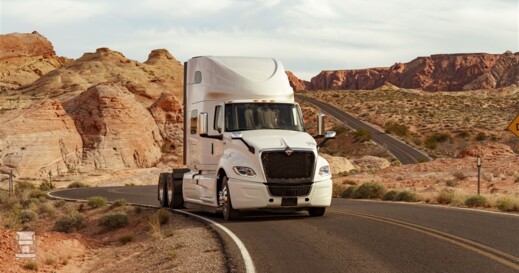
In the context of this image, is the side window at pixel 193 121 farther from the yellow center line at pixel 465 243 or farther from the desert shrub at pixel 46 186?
the desert shrub at pixel 46 186

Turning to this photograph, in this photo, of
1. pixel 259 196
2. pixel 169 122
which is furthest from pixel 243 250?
pixel 169 122

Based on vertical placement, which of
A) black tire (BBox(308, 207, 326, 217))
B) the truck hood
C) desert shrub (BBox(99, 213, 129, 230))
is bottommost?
desert shrub (BBox(99, 213, 129, 230))

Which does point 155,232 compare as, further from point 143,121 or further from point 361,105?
point 361,105

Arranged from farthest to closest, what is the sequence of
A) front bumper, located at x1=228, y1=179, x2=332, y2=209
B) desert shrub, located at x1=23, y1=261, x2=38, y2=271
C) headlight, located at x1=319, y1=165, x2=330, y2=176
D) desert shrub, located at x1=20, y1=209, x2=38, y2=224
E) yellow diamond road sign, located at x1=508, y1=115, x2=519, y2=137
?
1. desert shrub, located at x1=20, y1=209, x2=38, y2=224
2. yellow diamond road sign, located at x1=508, y1=115, x2=519, y2=137
3. headlight, located at x1=319, y1=165, x2=330, y2=176
4. front bumper, located at x1=228, y1=179, x2=332, y2=209
5. desert shrub, located at x1=23, y1=261, x2=38, y2=271

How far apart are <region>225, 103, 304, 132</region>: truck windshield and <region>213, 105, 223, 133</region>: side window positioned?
175 mm

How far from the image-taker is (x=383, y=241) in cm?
1309

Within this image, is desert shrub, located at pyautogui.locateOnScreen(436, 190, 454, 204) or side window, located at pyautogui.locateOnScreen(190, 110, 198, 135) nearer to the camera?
side window, located at pyautogui.locateOnScreen(190, 110, 198, 135)

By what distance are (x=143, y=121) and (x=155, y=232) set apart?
51665mm

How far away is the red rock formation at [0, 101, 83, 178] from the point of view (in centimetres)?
5806

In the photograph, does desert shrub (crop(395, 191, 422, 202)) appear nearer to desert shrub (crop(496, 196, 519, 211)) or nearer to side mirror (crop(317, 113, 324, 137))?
desert shrub (crop(496, 196, 519, 211))

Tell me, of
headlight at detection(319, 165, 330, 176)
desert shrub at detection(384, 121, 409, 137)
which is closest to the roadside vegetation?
headlight at detection(319, 165, 330, 176)

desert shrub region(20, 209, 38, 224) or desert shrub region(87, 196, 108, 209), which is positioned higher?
desert shrub region(87, 196, 108, 209)

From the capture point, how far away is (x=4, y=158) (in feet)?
189

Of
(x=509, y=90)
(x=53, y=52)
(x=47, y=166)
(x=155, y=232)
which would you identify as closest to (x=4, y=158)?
(x=47, y=166)
